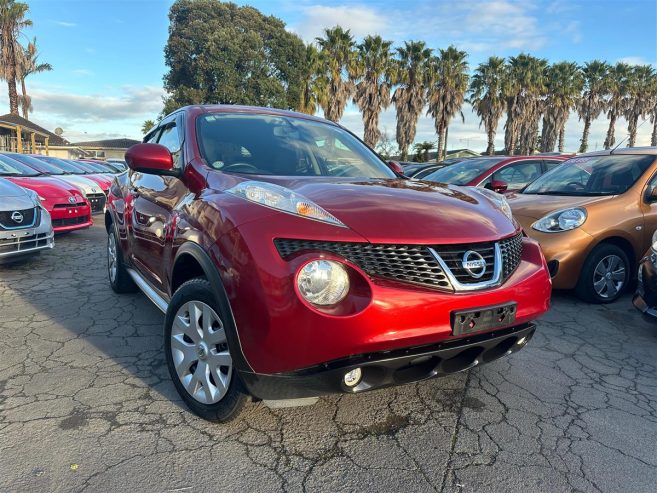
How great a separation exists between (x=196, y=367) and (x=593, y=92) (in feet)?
152

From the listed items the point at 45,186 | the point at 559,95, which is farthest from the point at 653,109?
the point at 45,186

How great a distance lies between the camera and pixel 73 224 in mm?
7789

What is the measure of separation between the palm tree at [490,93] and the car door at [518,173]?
3030cm

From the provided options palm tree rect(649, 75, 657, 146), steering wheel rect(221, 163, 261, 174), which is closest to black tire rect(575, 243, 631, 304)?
steering wheel rect(221, 163, 261, 174)

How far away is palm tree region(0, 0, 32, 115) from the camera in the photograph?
31.5 meters

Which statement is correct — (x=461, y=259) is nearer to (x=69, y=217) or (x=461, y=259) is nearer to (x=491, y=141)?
(x=69, y=217)

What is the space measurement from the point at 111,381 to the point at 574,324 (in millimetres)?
3752

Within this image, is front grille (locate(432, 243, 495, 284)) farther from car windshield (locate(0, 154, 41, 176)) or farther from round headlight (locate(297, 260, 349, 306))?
car windshield (locate(0, 154, 41, 176))

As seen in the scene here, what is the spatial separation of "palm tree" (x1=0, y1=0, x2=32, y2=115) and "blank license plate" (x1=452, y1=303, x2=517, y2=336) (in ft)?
130

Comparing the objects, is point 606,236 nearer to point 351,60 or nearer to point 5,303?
point 5,303

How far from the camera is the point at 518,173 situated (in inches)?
297

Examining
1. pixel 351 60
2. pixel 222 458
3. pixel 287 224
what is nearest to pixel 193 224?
pixel 287 224

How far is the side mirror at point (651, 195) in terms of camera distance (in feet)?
15.8

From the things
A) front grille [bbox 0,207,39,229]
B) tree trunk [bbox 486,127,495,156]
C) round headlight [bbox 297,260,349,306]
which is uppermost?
tree trunk [bbox 486,127,495,156]
